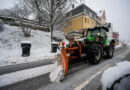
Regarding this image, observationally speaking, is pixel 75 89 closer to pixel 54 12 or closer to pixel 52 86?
pixel 52 86

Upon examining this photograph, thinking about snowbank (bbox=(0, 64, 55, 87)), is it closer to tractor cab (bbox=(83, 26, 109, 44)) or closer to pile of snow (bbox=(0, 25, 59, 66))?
pile of snow (bbox=(0, 25, 59, 66))

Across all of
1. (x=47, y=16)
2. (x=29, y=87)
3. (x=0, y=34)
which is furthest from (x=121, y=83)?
(x=0, y=34)

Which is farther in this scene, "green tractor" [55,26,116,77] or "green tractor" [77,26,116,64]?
"green tractor" [77,26,116,64]

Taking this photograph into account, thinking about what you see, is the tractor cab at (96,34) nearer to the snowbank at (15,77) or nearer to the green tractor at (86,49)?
the green tractor at (86,49)

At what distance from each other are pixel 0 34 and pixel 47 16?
5.91 metres

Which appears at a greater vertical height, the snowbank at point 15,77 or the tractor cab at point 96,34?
the tractor cab at point 96,34

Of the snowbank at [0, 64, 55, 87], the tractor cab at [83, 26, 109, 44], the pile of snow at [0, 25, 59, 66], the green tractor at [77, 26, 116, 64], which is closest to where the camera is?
the snowbank at [0, 64, 55, 87]

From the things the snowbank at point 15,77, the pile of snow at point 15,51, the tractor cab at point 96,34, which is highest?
the tractor cab at point 96,34

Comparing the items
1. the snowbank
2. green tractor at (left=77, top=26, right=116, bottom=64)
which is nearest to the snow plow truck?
green tractor at (left=77, top=26, right=116, bottom=64)

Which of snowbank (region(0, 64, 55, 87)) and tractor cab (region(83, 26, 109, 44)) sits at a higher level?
tractor cab (region(83, 26, 109, 44))

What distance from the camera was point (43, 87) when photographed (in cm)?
154

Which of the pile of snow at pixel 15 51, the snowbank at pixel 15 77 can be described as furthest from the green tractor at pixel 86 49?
the pile of snow at pixel 15 51

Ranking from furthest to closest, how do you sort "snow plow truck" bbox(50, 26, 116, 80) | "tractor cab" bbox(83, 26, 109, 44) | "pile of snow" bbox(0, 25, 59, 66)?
"pile of snow" bbox(0, 25, 59, 66) < "tractor cab" bbox(83, 26, 109, 44) < "snow plow truck" bbox(50, 26, 116, 80)

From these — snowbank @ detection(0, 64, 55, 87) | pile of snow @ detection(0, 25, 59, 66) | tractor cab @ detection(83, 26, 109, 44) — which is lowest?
snowbank @ detection(0, 64, 55, 87)
